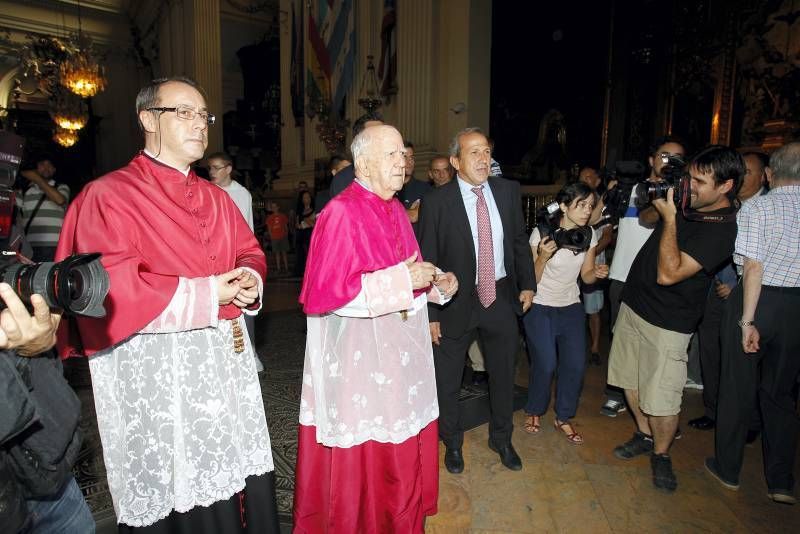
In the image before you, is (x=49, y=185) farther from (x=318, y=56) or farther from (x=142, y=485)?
(x=318, y=56)

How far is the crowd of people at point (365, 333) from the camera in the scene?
4.87 feet

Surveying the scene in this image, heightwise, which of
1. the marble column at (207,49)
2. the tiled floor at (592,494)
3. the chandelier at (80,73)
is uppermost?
the marble column at (207,49)

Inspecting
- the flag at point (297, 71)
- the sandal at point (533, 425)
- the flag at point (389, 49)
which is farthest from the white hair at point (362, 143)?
the flag at point (297, 71)

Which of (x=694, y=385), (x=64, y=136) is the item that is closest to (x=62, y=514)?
(x=694, y=385)

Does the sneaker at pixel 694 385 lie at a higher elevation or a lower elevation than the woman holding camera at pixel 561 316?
lower

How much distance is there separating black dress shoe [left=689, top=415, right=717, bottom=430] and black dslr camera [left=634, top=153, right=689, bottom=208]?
199 centimetres

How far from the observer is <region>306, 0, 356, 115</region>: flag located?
976 centimetres

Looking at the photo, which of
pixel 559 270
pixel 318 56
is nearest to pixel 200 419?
pixel 559 270

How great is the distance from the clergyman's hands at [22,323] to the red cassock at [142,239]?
421 mm

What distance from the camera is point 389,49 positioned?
8344mm

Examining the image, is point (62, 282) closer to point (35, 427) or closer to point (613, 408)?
point (35, 427)

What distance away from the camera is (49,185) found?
187 inches

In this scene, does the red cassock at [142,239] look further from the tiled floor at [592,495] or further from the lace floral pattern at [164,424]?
the tiled floor at [592,495]

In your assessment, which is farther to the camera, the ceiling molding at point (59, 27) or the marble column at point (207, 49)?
the ceiling molding at point (59, 27)
